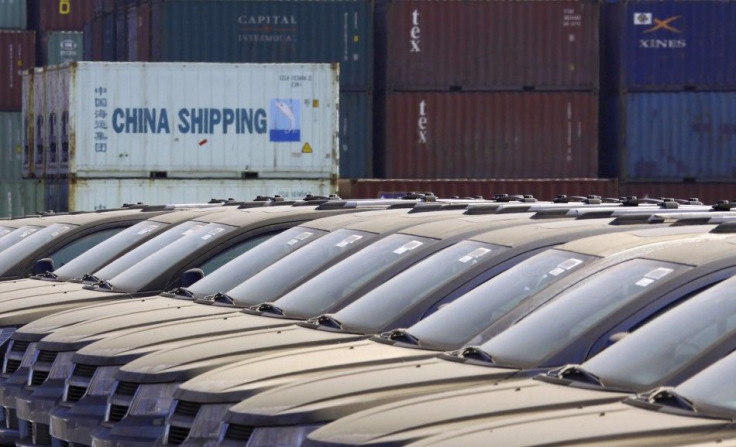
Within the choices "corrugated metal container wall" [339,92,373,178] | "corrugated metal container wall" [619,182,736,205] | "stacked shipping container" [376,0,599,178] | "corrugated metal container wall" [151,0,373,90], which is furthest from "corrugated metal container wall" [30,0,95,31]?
"corrugated metal container wall" [619,182,736,205]

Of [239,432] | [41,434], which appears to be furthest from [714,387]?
[41,434]

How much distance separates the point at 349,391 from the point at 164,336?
244cm

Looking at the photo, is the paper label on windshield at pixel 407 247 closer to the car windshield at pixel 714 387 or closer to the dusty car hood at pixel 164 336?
the dusty car hood at pixel 164 336

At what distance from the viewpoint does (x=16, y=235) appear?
15.7m

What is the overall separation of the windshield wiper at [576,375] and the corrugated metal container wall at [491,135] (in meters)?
23.2

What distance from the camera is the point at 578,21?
96.6 feet

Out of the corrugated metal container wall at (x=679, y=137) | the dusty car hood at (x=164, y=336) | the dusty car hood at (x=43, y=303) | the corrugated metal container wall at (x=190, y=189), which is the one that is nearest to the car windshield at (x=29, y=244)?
the dusty car hood at (x=43, y=303)

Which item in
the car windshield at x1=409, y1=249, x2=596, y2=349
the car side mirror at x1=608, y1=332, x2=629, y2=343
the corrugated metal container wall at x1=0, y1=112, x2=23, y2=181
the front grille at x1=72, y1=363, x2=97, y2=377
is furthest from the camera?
the corrugated metal container wall at x1=0, y1=112, x2=23, y2=181

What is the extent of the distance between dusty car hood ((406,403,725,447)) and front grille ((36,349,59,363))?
14.9 feet

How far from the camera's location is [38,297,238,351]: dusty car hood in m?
9.29

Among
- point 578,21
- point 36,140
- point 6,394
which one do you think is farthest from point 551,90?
point 6,394

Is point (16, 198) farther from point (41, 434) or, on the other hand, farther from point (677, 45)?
point (41, 434)

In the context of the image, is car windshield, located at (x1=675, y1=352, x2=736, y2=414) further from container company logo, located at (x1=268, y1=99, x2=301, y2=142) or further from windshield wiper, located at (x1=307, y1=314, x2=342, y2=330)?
container company logo, located at (x1=268, y1=99, x2=301, y2=142)

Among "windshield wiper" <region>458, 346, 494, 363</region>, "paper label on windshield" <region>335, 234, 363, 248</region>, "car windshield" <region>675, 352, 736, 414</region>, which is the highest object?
"paper label on windshield" <region>335, 234, 363, 248</region>
